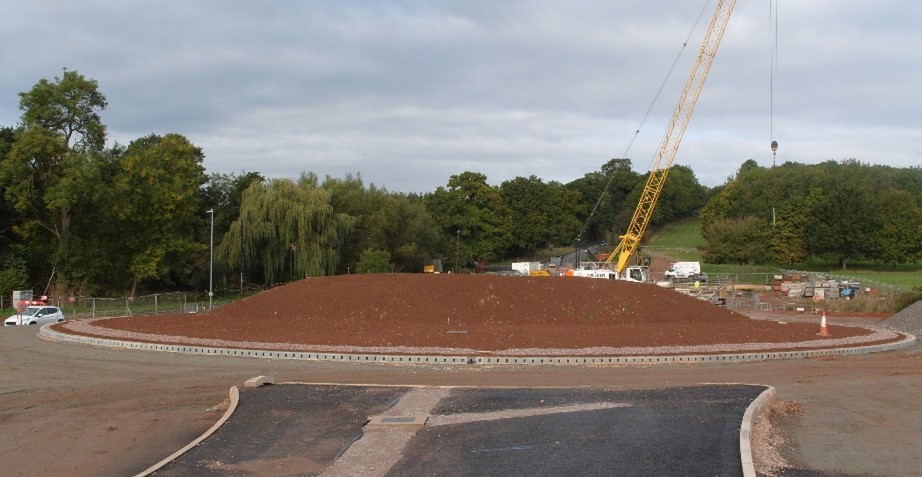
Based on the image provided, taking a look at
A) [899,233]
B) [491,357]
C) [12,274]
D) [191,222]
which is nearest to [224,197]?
[191,222]

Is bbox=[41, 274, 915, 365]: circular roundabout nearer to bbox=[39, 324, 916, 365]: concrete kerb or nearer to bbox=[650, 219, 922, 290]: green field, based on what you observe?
bbox=[39, 324, 916, 365]: concrete kerb

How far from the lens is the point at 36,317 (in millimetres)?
43156

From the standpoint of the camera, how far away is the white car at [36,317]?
42.6 metres

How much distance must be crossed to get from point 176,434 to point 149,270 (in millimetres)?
54328

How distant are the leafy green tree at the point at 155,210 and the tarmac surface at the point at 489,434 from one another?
52.2m

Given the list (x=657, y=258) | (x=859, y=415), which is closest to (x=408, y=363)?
(x=859, y=415)

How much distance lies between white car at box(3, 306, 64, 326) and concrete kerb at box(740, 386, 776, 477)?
3757 centimetres

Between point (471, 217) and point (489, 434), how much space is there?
100 metres

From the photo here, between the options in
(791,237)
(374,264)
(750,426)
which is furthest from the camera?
(791,237)

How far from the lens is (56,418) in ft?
51.4

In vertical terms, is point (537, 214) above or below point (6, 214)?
above

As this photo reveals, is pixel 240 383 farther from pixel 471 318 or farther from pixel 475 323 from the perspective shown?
pixel 471 318

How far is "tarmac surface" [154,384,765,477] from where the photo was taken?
1079 cm

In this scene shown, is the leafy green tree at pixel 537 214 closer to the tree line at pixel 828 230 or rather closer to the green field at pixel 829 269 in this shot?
the green field at pixel 829 269
